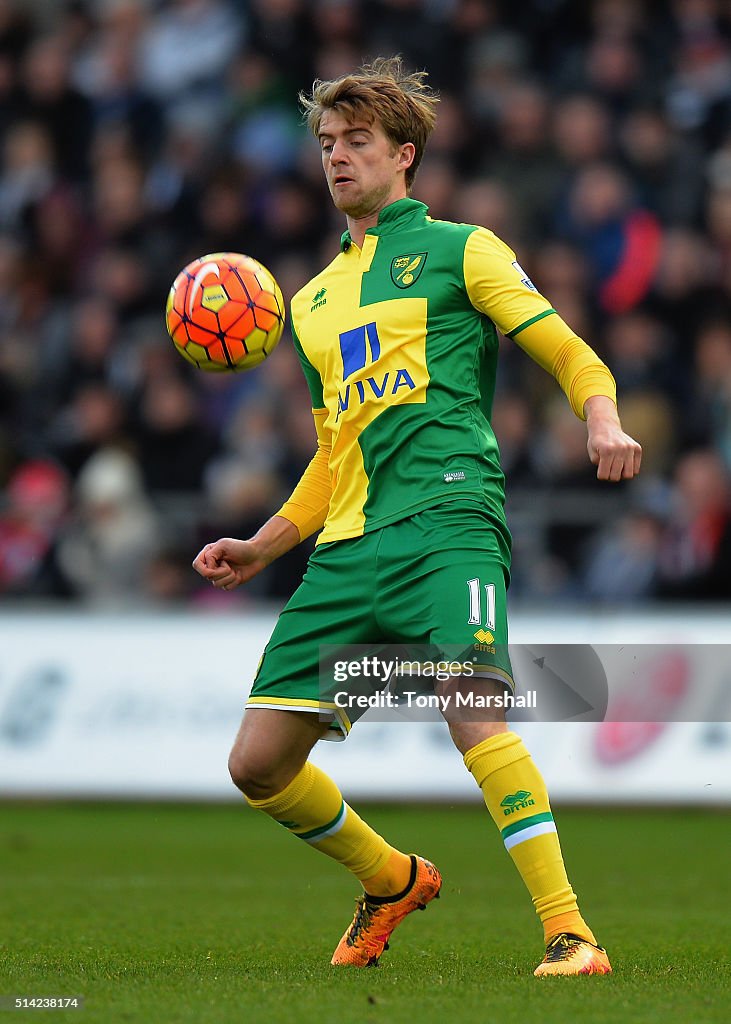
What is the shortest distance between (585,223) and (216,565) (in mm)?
7875

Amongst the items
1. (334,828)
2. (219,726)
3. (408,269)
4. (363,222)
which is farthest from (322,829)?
(219,726)

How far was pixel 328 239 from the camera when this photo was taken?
1312cm

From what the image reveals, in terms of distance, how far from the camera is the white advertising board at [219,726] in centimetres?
1028

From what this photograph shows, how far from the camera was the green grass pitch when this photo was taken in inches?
157

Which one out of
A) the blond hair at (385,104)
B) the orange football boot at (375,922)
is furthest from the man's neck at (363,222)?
the orange football boot at (375,922)

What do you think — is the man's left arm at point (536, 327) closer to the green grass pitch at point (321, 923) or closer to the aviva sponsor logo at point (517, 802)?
the aviva sponsor logo at point (517, 802)

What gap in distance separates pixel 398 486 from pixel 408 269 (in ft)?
2.09

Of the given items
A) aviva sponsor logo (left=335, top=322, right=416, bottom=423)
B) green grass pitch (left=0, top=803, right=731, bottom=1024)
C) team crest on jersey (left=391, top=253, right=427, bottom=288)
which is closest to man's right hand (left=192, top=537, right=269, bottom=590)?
aviva sponsor logo (left=335, top=322, right=416, bottom=423)

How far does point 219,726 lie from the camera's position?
35.2ft

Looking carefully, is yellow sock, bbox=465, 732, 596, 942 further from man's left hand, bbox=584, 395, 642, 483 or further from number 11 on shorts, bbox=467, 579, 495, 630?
man's left hand, bbox=584, 395, 642, 483

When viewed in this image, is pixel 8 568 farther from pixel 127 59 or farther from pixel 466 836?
pixel 127 59

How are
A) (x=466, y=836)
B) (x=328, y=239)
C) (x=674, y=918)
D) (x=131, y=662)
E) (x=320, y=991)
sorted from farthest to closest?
1. (x=328, y=239)
2. (x=131, y=662)
3. (x=466, y=836)
4. (x=674, y=918)
5. (x=320, y=991)

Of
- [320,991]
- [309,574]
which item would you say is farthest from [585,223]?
[320,991]

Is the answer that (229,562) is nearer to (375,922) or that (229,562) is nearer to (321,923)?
(375,922)
